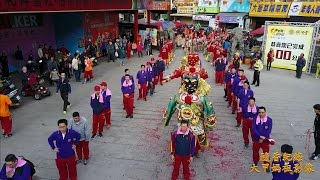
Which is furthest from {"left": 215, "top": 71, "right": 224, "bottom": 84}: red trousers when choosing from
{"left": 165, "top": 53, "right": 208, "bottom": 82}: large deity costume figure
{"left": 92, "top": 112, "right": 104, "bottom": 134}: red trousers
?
{"left": 92, "top": 112, "right": 104, "bottom": 134}: red trousers

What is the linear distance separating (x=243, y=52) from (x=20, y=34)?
14.8 meters

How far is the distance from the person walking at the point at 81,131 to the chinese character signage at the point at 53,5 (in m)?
5.97

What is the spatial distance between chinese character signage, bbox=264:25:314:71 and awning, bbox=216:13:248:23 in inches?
568

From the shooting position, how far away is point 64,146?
641 cm

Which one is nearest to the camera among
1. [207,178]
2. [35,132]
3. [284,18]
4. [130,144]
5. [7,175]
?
[7,175]

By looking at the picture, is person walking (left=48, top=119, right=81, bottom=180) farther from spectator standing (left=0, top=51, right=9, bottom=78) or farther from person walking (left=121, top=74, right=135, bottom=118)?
spectator standing (left=0, top=51, right=9, bottom=78)

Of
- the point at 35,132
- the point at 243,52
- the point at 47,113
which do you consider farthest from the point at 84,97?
the point at 243,52

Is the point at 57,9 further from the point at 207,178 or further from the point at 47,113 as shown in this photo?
the point at 207,178

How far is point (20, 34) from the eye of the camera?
17.3m


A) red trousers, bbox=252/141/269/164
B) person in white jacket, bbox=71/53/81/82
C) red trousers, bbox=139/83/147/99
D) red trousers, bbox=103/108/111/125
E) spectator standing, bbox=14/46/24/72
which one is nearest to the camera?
red trousers, bbox=252/141/269/164

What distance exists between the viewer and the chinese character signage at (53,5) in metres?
10.9

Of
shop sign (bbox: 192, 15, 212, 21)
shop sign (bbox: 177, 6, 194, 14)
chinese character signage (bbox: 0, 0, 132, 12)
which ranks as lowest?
shop sign (bbox: 192, 15, 212, 21)

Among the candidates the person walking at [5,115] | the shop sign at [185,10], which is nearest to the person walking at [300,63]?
the person walking at [5,115]

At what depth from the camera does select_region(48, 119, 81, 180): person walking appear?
21.0 feet
